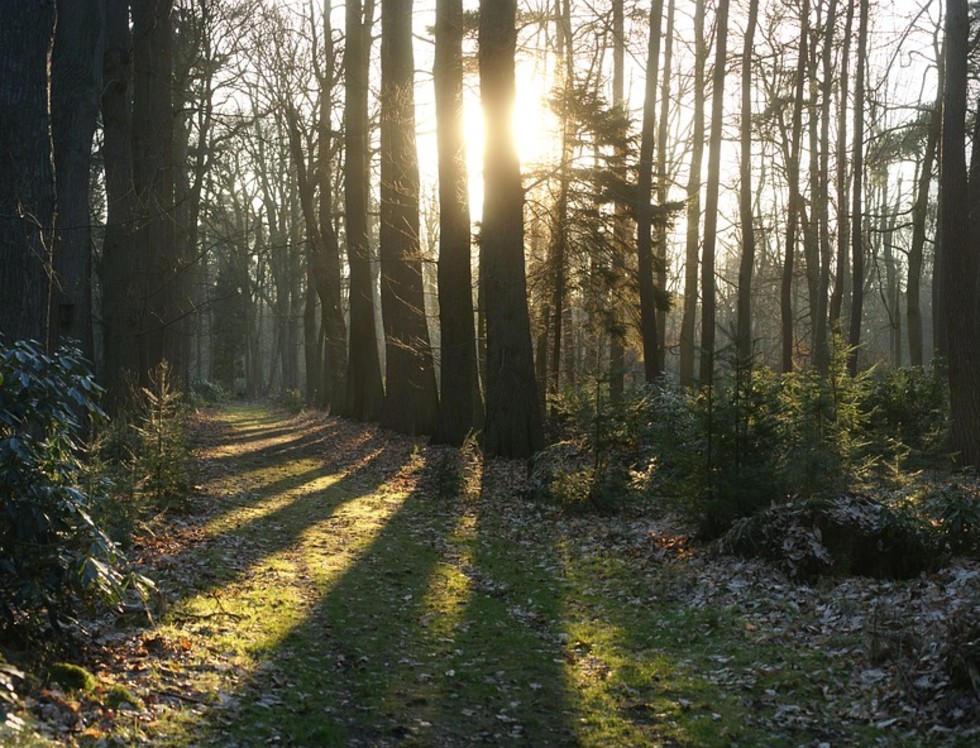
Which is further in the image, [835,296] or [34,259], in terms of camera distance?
[835,296]

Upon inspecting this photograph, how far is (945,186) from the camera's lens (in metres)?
13.9

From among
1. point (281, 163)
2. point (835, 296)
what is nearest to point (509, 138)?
point (835, 296)

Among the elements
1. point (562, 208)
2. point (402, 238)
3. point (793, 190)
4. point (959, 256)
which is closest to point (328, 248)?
point (402, 238)

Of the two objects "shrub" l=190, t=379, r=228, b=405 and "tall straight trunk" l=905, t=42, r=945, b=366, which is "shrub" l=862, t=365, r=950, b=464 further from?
"shrub" l=190, t=379, r=228, b=405

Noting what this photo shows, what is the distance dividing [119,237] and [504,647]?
13.0m

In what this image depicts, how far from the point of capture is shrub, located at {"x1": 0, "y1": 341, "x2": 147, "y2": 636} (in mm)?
5105

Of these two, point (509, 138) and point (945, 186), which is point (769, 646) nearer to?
point (945, 186)

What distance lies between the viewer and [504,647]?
7.40m

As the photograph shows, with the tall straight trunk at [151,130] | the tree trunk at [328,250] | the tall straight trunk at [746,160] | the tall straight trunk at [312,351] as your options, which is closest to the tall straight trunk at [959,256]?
the tall straight trunk at [746,160]

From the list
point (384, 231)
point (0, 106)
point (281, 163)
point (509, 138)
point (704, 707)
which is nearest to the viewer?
point (704, 707)

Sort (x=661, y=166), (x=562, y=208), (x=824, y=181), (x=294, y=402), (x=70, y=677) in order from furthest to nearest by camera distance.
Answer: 1. (x=294, y=402)
2. (x=824, y=181)
3. (x=661, y=166)
4. (x=562, y=208)
5. (x=70, y=677)

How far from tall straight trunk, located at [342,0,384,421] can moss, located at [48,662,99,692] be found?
20329 millimetres

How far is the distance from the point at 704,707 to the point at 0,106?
8.02 metres

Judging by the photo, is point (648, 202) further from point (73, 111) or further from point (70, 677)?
point (70, 677)
